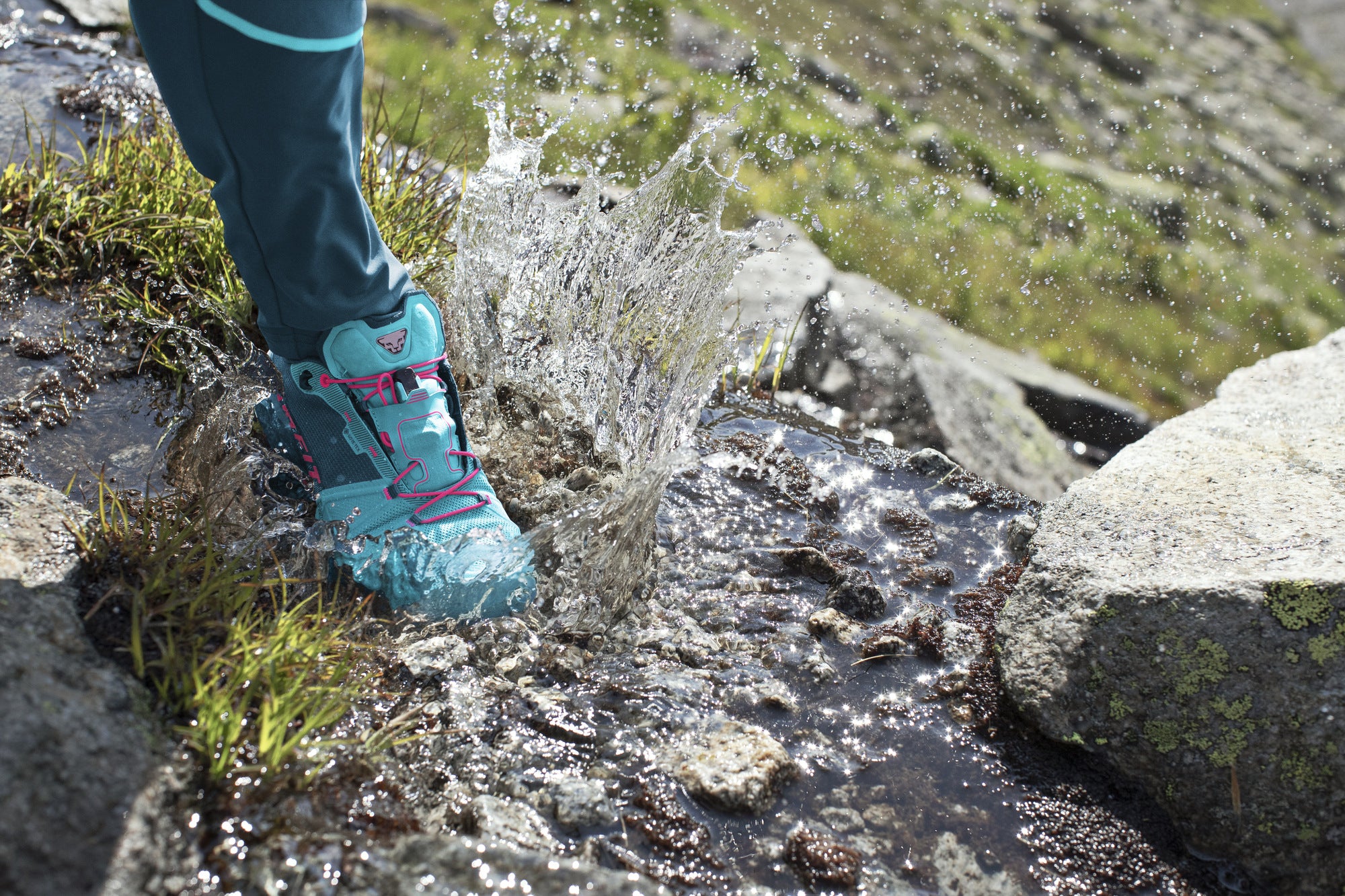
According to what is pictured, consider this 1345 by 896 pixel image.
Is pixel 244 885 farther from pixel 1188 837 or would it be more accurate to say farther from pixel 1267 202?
pixel 1267 202

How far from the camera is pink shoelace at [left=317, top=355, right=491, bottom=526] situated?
2578 millimetres

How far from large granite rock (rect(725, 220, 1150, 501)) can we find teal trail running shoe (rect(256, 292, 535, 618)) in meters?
1.84

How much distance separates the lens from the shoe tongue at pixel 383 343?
2527 mm

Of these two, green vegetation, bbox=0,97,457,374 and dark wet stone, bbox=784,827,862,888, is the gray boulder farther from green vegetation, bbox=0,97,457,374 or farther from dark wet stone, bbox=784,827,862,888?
dark wet stone, bbox=784,827,862,888

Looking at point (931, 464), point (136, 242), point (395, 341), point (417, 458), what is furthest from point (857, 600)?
point (136, 242)

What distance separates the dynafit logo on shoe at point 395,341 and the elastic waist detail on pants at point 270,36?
0.83 m

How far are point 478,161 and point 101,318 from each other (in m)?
2.27

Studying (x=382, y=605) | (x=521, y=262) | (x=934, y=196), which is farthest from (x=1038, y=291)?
(x=382, y=605)

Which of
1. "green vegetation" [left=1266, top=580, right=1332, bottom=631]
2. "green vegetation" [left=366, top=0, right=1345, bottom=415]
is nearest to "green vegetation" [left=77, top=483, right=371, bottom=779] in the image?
"green vegetation" [left=1266, top=580, right=1332, bottom=631]

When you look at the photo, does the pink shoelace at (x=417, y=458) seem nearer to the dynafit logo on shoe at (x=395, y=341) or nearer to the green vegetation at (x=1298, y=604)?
the dynafit logo on shoe at (x=395, y=341)

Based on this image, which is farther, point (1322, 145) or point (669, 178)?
point (1322, 145)

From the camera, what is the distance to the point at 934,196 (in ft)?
24.2

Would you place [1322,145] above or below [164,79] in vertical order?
below

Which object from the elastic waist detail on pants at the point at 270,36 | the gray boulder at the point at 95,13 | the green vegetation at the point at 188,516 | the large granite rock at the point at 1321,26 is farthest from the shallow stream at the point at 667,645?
the large granite rock at the point at 1321,26
